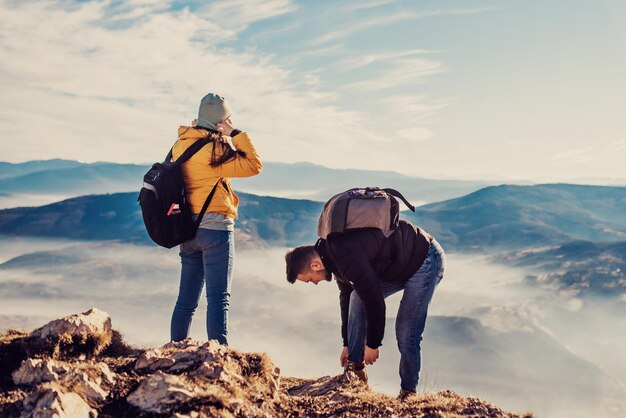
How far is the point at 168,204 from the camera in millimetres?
5930

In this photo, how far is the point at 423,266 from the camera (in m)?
5.95

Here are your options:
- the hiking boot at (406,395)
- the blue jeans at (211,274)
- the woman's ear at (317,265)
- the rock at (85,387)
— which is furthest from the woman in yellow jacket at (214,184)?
the hiking boot at (406,395)

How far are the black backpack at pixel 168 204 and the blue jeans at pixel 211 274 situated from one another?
20cm

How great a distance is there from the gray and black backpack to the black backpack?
1556mm

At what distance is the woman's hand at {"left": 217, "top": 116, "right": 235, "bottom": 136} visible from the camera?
248 inches

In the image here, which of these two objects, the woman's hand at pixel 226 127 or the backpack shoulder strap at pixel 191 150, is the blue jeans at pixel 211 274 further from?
the woman's hand at pixel 226 127

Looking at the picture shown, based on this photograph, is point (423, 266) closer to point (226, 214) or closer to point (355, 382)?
point (355, 382)

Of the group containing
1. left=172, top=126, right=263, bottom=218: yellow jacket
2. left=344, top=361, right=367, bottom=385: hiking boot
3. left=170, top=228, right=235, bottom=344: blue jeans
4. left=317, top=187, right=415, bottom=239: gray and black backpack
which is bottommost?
left=344, top=361, right=367, bottom=385: hiking boot

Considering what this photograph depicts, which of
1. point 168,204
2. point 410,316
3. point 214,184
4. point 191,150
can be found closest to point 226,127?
point 191,150

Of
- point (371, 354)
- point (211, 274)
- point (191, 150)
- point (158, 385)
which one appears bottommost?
point (371, 354)

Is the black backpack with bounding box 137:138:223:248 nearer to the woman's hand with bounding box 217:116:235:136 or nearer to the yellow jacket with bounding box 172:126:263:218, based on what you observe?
the yellow jacket with bounding box 172:126:263:218

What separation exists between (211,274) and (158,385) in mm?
1866

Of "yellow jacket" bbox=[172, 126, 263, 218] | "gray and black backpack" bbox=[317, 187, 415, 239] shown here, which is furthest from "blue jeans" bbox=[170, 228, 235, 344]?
"gray and black backpack" bbox=[317, 187, 415, 239]

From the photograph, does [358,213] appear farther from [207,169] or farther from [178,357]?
[178,357]
